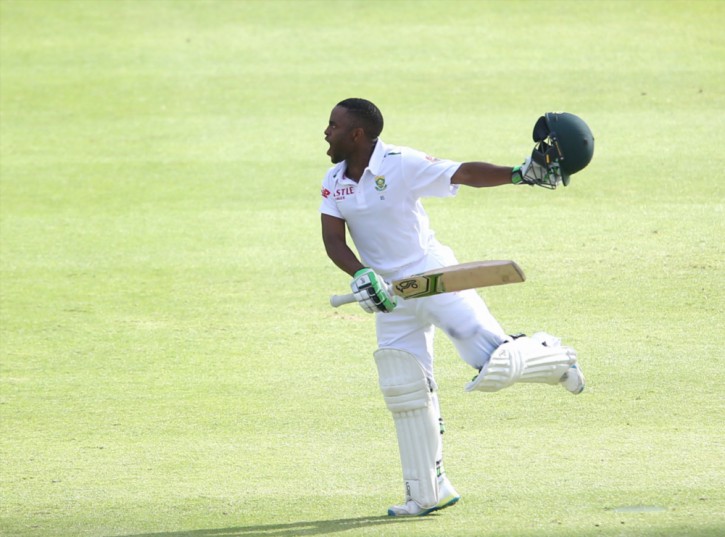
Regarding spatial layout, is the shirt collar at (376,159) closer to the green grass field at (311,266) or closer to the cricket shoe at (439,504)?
the cricket shoe at (439,504)

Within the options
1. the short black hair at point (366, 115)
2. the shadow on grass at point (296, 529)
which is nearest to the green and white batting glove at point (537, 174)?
the short black hair at point (366, 115)

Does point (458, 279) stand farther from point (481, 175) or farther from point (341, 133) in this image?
point (341, 133)

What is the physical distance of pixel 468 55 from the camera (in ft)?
51.8

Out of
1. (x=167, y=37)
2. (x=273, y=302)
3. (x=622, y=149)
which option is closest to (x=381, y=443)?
(x=273, y=302)

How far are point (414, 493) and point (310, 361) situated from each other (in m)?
2.94

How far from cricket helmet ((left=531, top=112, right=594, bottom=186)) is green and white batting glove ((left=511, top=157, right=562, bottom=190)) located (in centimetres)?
2

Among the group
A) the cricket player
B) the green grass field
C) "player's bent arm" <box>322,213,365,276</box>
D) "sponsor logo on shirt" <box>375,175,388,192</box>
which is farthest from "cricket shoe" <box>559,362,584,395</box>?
"sponsor logo on shirt" <box>375,175,388,192</box>

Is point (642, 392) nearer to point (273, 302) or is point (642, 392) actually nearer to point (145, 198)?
point (273, 302)

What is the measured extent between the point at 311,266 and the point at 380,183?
4.93 meters

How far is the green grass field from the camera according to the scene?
19.4 ft

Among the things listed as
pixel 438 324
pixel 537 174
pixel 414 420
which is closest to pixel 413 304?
pixel 438 324

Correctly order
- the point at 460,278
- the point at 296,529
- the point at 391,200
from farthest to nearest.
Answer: the point at 391,200 < the point at 296,529 < the point at 460,278

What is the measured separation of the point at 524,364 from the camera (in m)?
5.39

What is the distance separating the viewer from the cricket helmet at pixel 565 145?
524 cm
